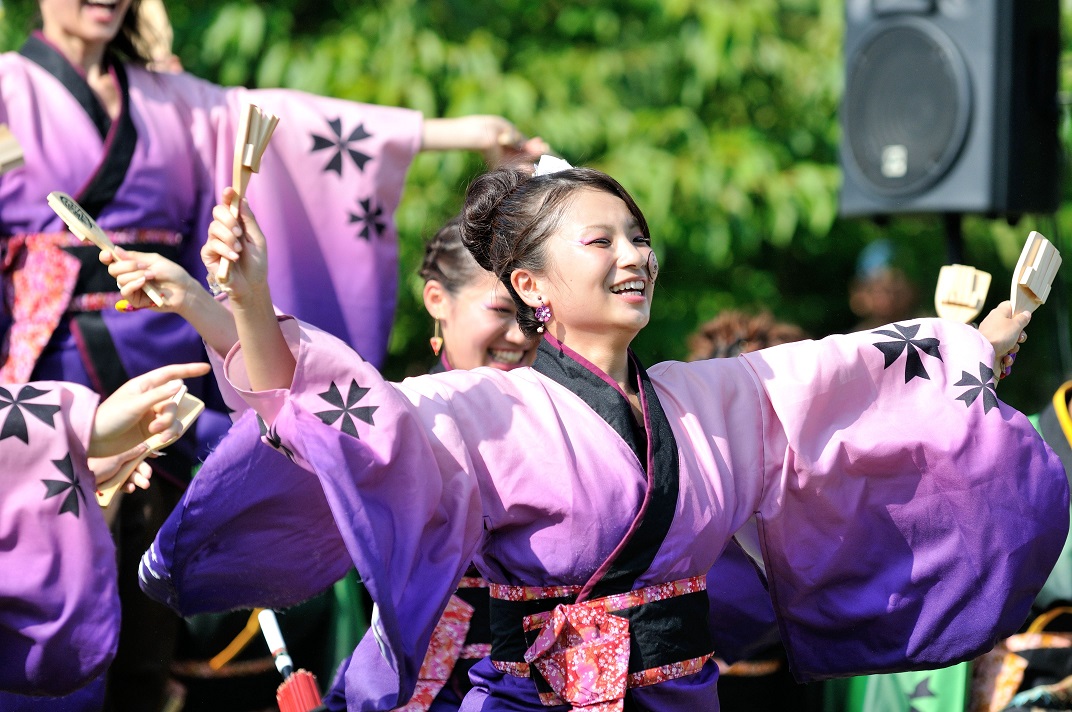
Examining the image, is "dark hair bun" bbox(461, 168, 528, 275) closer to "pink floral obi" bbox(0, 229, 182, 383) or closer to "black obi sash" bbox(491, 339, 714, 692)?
"black obi sash" bbox(491, 339, 714, 692)

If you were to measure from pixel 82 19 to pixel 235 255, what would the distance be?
117cm

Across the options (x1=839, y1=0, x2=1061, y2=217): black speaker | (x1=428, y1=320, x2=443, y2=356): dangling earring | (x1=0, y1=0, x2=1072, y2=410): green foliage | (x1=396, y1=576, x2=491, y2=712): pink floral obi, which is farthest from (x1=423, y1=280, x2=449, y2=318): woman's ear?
(x1=839, y1=0, x2=1061, y2=217): black speaker

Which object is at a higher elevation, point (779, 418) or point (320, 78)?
point (320, 78)

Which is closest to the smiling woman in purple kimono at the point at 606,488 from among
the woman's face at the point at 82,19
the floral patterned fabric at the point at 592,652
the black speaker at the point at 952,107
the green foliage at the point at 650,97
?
the floral patterned fabric at the point at 592,652

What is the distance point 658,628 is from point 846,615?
0.38 m

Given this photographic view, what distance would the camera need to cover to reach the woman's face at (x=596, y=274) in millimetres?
1910

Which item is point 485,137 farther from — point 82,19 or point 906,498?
point 906,498

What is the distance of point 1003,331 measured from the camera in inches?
84.4

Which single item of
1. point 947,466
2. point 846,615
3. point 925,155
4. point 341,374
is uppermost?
point 925,155

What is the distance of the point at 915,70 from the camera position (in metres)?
3.71

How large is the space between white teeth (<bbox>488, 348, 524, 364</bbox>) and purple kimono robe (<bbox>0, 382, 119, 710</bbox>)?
793mm

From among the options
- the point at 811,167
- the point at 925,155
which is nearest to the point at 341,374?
the point at 925,155

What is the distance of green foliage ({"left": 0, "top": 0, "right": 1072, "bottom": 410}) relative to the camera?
418cm

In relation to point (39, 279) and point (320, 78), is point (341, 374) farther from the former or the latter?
point (320, 78)
